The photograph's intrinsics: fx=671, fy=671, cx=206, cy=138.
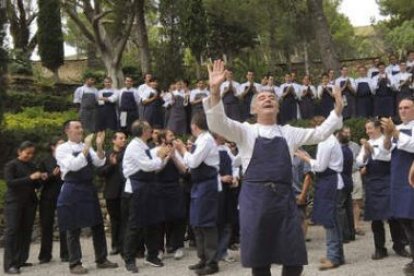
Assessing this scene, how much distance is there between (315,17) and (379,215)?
14.6 m

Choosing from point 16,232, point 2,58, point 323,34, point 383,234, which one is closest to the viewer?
point 383,234

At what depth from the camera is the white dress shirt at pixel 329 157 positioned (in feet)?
27.4

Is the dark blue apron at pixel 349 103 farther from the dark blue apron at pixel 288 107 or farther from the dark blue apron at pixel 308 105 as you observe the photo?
the dark blue apron at pixel 288 107

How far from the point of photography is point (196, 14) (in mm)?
24719

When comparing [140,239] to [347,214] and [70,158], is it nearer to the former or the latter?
[70,158]

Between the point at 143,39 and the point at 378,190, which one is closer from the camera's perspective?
the point at 378,190

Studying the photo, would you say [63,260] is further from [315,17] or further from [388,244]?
[315,17]

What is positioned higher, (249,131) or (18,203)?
(249,131)

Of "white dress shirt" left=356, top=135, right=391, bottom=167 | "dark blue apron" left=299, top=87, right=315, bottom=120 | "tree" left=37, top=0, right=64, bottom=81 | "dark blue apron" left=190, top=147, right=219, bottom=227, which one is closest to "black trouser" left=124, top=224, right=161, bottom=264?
"dark blue apron" left=190, top=147, right=219, bottom=227

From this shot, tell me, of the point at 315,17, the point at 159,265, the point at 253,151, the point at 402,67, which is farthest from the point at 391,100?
the point at 253,151

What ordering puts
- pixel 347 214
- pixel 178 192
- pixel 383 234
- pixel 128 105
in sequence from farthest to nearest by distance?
1. pixel 128 105
2. pixel 347 214
3. pixel 178 192
4. pixel 383 234

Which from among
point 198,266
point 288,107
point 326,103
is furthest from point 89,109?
point 198,266

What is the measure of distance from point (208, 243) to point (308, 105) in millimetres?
10165

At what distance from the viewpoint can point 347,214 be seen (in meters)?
9.88
